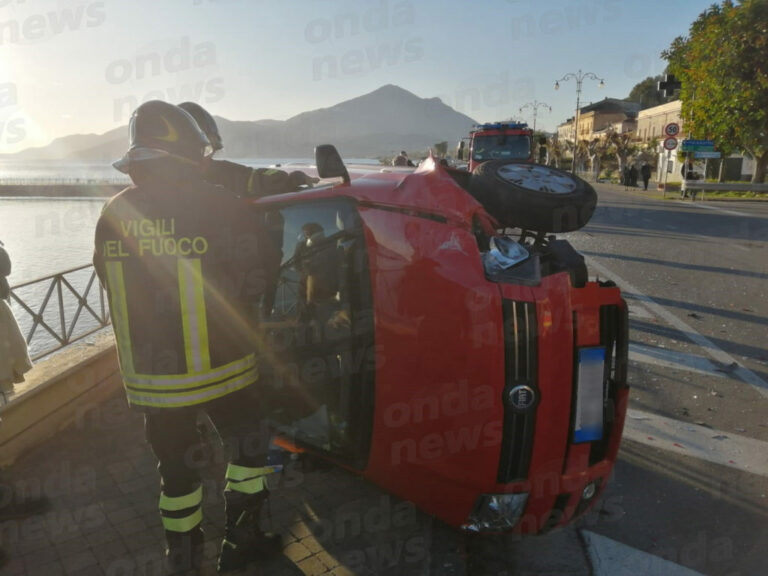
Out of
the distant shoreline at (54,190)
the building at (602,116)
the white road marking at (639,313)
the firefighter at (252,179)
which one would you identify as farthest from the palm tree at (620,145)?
the firefighter at (252,179)

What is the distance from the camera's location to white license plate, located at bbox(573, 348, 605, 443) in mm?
2531

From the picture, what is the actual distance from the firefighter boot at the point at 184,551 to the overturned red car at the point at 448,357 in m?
0.68

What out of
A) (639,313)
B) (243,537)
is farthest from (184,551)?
(639,313)

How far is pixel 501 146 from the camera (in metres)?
20.2

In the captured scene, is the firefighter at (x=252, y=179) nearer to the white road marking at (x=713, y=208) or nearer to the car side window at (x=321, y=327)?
the car side window at (x=321, y=327)

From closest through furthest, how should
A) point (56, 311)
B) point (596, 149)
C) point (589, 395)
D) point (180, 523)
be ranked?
1. point (589, 395)
2. point (180, 523)
3. point (56, 311)
4. point (596, 149)

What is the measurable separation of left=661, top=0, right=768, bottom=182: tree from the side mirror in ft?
96.4

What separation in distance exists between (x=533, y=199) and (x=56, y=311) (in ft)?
15.3

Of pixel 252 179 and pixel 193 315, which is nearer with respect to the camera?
pixel 193 315

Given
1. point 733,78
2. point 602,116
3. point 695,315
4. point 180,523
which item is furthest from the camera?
point 602,116

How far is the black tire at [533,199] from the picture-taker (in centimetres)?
315

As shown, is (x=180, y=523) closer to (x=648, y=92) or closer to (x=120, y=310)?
(x=120, y=310)

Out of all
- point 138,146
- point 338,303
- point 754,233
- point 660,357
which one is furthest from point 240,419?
point 754,233

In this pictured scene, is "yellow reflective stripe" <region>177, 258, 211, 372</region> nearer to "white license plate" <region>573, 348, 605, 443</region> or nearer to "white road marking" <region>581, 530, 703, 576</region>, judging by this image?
"white license plate" <region>573, 348, 605, 443</region>
